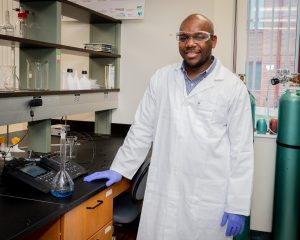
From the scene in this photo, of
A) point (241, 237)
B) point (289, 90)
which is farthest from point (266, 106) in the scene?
point (241, 237)

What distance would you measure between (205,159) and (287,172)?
3.63ft

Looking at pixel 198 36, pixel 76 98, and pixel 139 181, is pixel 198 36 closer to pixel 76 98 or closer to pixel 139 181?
pixel 139 181

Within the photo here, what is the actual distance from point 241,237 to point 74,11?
6.53 feet

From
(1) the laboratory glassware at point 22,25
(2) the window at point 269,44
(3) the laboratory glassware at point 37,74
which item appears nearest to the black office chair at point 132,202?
(3) the laboratory glassware at point 37,74

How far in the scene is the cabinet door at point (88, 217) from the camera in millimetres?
1417

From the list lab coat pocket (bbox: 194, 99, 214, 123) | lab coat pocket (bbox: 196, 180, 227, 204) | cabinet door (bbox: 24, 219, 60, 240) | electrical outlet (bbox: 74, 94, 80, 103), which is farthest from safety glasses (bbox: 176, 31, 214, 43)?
electrical outlet (bbox: 74, 94, 80, 103)

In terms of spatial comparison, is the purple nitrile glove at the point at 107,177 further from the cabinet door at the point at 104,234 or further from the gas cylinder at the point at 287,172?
the gas cylinder at the point at 287,172

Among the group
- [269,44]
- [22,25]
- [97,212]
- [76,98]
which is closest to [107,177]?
[97,212]

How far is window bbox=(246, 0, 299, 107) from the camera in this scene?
2.64m

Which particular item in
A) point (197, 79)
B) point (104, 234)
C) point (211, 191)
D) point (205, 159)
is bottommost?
point (104, 234)

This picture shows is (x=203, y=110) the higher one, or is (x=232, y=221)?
(x=203, y=110)

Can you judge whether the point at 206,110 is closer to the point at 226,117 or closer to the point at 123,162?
the point at 226,117

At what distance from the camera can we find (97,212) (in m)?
1.64

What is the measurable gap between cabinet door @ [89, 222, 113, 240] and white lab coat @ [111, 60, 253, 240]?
29cm
